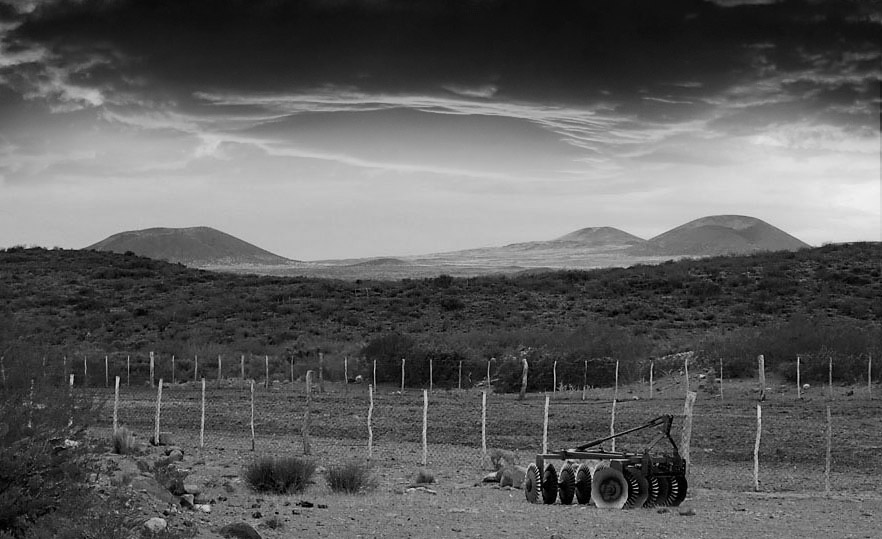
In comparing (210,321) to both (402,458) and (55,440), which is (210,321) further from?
(55,440)

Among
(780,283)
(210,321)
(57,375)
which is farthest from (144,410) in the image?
(780,283)

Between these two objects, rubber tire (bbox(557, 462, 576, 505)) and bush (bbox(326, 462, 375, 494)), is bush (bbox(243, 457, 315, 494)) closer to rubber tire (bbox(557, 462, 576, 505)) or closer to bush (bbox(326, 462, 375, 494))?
bush (bbox(326, 462, 375, 494))

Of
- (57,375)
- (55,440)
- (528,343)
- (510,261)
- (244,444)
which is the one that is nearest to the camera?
(55,440)

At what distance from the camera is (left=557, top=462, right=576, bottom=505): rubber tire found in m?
17.4

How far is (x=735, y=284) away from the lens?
73.4 m

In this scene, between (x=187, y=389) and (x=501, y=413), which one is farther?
(x=187, y=389)

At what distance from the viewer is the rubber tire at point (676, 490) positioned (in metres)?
17.3

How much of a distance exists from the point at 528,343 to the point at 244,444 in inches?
1020

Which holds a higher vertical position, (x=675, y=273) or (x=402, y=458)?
(x=675, y=273)

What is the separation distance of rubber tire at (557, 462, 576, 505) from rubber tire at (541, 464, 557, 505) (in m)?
0.10

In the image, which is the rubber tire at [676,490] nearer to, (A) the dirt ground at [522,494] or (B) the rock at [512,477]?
(A) the dirt ground at [522,494]

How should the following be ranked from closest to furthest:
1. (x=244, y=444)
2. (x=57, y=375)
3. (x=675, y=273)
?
(x=57, y=375) < (x=244, y=444) < (x=675, y=273)

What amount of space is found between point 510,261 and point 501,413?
15728cm

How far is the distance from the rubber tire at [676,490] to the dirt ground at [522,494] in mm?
372
